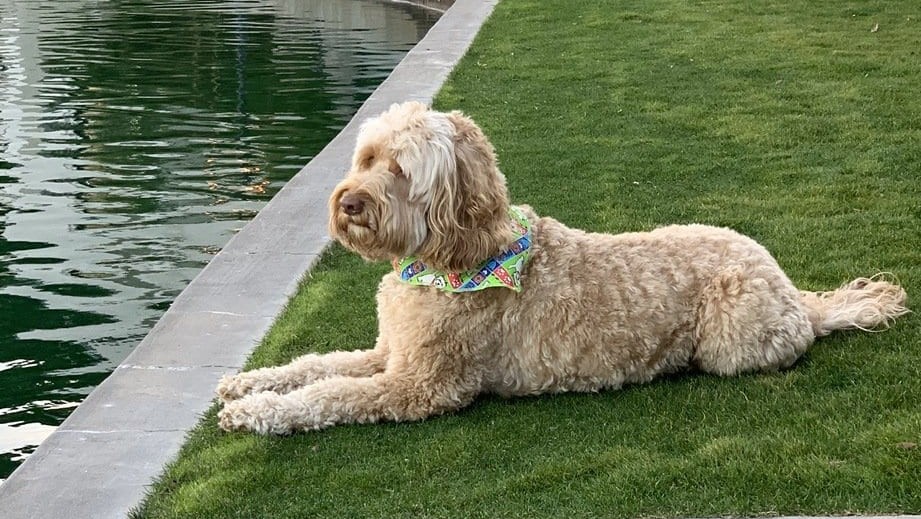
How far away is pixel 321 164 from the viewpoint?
10445mm

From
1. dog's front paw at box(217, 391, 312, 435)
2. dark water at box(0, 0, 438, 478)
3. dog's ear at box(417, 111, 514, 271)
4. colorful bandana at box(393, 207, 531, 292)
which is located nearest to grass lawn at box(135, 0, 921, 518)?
dog's front paw at box(217, 391, 312, 435)

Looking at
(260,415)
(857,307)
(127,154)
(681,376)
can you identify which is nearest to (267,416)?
(260,415)

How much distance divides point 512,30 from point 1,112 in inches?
315

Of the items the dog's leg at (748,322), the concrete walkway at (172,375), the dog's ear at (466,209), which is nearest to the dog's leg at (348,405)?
the concrete walkway at (172,375)

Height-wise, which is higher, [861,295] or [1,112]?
[861,295]

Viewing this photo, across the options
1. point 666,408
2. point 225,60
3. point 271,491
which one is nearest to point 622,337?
point 666,408

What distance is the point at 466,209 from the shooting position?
4.85 meters

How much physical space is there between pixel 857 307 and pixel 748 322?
0.83m

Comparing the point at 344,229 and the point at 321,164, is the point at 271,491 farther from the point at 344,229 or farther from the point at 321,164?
the point at 321,164

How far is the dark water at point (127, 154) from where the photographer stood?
24.5 feet

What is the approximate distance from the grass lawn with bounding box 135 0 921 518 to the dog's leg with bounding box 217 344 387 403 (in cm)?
21

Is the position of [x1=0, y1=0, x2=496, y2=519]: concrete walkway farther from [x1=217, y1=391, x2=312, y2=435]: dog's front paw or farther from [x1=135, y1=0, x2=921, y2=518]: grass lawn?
[x1=217, y1=391, x2=312, y2=435]: dog's front paw

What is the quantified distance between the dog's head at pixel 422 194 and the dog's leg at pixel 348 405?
1.95 ft

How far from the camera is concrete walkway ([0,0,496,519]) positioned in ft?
15.9
